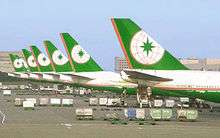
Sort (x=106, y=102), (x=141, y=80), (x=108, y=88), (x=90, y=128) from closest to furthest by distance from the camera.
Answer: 1. (x=90, y=128)
2. (x=141, y=80)
3. (x=106, y=102)
4. (x=108, y=88)

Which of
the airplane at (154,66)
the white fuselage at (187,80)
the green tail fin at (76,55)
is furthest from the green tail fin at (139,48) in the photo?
the green tail fin at (76,55)

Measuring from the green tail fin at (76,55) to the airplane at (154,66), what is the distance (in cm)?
3868

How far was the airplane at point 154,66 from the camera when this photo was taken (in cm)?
5222

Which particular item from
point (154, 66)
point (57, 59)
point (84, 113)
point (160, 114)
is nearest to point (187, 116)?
point (160, 114)

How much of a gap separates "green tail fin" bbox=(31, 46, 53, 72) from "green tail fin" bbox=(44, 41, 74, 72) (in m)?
15.6

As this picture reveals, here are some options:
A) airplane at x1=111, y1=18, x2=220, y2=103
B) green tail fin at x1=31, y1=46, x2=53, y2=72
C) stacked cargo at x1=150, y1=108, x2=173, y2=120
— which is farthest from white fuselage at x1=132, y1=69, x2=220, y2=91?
green tail fin at x1=31, y1=46, x2=53, y2=72

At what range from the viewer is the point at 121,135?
33.6 m

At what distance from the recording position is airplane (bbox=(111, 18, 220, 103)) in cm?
5222

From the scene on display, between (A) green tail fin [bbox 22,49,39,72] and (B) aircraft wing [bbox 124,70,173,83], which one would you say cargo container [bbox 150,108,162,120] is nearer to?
(B) aircraft wing [bbox 124,70,173,83]

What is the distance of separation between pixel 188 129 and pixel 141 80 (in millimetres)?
13579

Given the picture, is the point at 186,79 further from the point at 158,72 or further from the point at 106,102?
the point at 106,102

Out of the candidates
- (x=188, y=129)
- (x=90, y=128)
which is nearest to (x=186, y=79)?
(x=188, y=129)

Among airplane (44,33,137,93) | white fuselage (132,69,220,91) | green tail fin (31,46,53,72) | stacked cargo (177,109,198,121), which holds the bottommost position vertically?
stacked cargo (177,109,198,121)

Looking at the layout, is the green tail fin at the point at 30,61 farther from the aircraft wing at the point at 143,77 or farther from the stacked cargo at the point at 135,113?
the stacked cargo at the point at 135,113
